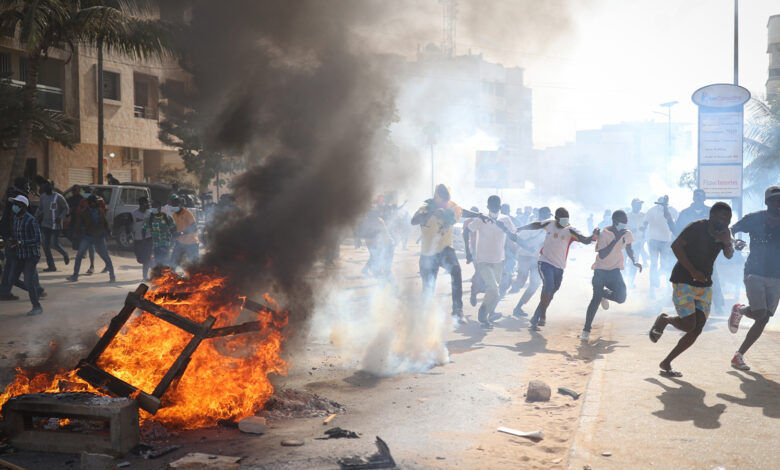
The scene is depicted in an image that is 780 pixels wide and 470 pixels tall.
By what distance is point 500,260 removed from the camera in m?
9.54

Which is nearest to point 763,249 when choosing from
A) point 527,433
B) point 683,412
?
point 683,412

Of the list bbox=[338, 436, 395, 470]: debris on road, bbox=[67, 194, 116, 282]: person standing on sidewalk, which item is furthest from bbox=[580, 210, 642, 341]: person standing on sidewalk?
bbox=[67, 194, 116, 282]: person standing on sidewalk

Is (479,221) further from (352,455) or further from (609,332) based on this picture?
(352,455)

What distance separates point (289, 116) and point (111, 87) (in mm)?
21658

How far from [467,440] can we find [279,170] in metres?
3.40

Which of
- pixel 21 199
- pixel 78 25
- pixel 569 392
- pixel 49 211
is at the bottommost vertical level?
pixel 569 392

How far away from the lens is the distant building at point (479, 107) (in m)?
40.9

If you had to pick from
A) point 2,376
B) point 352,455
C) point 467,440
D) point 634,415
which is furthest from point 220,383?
point 634,415

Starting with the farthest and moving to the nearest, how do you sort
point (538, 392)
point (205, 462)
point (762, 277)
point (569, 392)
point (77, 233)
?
point (77, 233)
point (762, 277)
point (569, 392)
point (538, 392)
point (205, 462)

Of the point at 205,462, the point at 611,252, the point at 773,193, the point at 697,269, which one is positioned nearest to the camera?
the point at 205,462

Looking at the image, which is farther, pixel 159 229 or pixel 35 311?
pixel 159 229

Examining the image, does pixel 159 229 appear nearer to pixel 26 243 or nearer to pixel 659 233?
pixel 26 243

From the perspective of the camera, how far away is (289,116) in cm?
700

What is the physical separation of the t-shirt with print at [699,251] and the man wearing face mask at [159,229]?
851 centimetres
